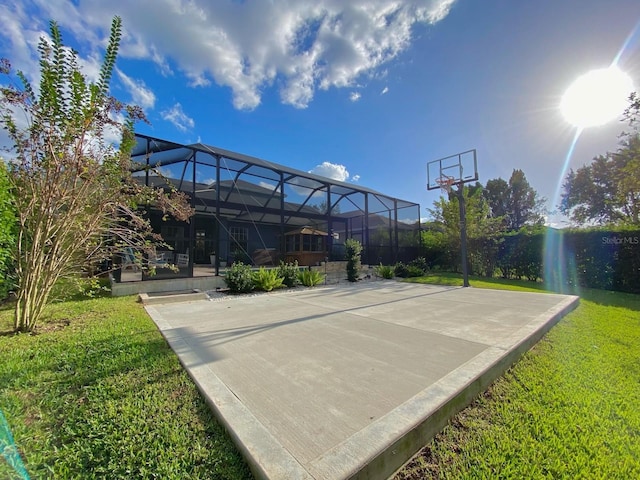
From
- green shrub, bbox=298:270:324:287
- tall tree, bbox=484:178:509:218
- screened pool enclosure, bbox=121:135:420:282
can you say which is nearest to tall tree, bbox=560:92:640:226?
tall tree, bbox=484:178:509:218

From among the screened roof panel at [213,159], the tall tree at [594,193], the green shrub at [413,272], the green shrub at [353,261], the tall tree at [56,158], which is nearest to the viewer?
A: the tall tree at [56,158]

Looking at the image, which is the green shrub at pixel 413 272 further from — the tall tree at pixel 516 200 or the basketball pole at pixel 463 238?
the tall tree at pixel 516 200

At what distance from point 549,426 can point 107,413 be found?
315 cm

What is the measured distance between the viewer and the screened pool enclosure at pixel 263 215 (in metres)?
8.81

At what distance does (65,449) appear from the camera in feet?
5.02

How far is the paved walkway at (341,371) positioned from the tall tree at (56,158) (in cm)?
171

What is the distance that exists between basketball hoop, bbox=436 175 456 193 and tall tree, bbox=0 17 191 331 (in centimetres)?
1086

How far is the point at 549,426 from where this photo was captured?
5.98ft

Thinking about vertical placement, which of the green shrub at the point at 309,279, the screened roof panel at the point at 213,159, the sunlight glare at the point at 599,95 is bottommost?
the green shrub at the point at 309,279

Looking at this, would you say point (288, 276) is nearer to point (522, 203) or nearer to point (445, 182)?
point (445, 182)

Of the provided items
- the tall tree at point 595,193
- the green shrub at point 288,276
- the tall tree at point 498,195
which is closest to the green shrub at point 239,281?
the green shrub at point 288,276

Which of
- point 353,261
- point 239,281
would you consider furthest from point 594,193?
point 239,281

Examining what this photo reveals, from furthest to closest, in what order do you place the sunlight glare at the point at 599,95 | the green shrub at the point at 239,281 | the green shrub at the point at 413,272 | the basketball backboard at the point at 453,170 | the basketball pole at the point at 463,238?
1. the green shrub at the point at 413,272
2. the basketball backboard at the point at 453,170
3. the basketball pole at the point at 463,238
4. the sunlight glare at the point at 599,95
5. the green shrub at the point at 239,281

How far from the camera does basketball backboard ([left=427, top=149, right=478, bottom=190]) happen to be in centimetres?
1057
